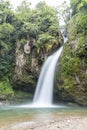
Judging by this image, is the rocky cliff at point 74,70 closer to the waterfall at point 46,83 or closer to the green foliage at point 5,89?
the waterfall at point 46,83

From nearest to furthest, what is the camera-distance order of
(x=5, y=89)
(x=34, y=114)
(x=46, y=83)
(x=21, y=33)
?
1. (x=34, y=114)
2. (x=46, y=83)
3. (x=5, y=89)
4. (x=21, y=33)

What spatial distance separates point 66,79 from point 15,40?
30.1 feet

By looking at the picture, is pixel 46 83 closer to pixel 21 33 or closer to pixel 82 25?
pixel 82 25

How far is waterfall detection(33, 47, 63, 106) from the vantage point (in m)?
20.5

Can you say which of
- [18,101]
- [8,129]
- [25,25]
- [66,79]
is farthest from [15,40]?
[8,129]

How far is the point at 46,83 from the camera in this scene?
69.8 feet

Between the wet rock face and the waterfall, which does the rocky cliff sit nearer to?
the waterfall

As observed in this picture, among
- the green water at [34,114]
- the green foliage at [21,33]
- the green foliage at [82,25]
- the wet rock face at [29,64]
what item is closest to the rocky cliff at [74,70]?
the green foliage at [82,25]

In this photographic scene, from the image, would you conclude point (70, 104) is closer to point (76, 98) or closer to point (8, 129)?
point (76, 98)

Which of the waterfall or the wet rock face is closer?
the waterfall

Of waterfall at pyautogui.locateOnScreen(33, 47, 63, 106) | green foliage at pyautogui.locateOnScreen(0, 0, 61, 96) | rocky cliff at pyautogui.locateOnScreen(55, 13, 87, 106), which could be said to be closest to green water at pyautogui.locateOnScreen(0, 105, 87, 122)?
rocky cliff at pyautogui.locateOnScreen(55, 13, 87, 106)

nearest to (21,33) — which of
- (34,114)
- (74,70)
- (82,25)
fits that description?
(82,25)

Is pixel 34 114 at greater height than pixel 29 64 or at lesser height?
lesser

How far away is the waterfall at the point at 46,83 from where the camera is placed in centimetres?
2055
